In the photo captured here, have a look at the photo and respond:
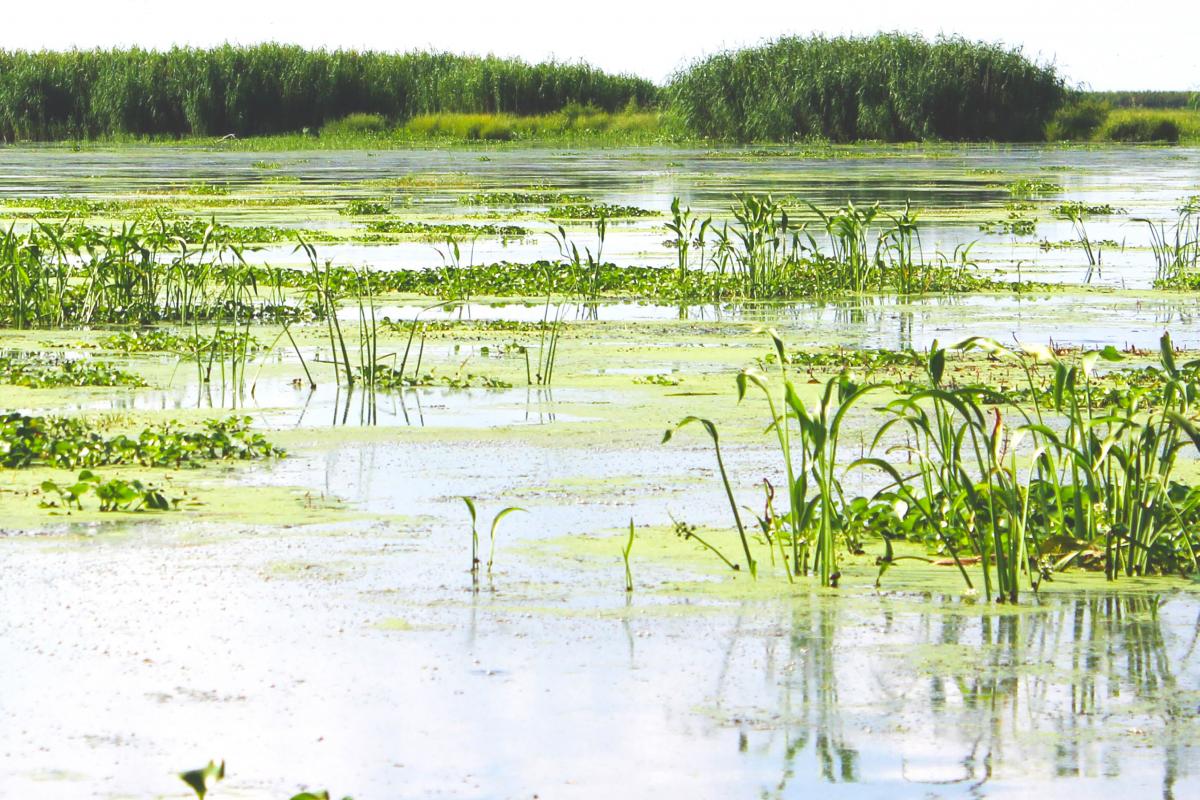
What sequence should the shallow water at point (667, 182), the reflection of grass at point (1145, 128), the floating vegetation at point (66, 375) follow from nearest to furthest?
the floating vegetation at point (66, 375) < the shallow water at point (667, 182) < the reflection of grass at point (1145, 128)

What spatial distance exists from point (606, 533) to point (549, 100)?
46828 millimetres

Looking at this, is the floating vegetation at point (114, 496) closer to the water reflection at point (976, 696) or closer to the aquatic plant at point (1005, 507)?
the aquatic plant at point (1005, 507)

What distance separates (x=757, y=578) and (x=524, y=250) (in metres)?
11.9

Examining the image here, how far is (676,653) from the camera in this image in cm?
429

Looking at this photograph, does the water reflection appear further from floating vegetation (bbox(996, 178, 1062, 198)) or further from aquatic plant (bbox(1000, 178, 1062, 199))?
floating vegetation (bbox(996, 178, 1062, 198))

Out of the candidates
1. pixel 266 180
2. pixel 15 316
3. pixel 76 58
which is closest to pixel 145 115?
pixel 76 58

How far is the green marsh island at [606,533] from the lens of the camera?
365cm

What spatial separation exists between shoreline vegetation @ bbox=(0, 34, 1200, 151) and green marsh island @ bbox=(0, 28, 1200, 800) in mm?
29357

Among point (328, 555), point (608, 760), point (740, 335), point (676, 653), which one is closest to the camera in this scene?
point (608, 760)

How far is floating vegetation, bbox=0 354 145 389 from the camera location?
8.43 meters

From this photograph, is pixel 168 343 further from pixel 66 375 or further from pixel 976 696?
pixel 976 696

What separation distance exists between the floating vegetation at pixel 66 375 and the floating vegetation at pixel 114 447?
1474 millimetres

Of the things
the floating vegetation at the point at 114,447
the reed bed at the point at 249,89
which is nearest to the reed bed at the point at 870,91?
the reed bed at the point at 249,89

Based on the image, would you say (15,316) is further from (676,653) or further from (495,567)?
(676,653)
